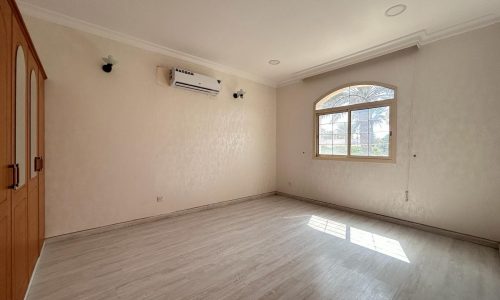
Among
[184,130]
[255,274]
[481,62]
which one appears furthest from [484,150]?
[184,130]

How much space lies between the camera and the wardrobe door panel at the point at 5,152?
48.9 inches

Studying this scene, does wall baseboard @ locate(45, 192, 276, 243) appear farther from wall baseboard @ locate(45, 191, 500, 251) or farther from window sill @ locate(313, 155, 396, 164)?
window sill @ locate(313, 155, 396, 164)

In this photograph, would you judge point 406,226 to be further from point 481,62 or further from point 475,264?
point 481,62

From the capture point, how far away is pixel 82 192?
2.91m

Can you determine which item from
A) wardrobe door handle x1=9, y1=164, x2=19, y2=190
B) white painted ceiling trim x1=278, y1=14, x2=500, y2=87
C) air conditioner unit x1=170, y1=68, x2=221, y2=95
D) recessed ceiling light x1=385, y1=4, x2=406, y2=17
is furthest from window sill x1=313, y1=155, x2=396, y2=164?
wardrobe door handle x1=9, y1=164, x2=19, y2=190

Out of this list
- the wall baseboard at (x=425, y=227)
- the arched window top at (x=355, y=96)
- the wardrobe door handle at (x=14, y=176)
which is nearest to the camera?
the wardrobe door handle at (x=14, y=176)

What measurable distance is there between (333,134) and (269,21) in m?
2.59

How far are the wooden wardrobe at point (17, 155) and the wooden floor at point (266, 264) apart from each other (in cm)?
45

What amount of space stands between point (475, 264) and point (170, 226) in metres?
3.78

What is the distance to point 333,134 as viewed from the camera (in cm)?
444

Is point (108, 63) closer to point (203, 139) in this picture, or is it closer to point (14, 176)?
point (203, 139)

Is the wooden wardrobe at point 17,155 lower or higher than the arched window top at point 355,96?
lower

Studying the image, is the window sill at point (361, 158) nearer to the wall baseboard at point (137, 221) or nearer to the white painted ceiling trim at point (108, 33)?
the wall baseboard at point (137, 221)

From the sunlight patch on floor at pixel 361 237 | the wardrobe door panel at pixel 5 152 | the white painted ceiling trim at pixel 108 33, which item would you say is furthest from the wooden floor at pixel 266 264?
the white painted ceiling trim at pixel 108 33
